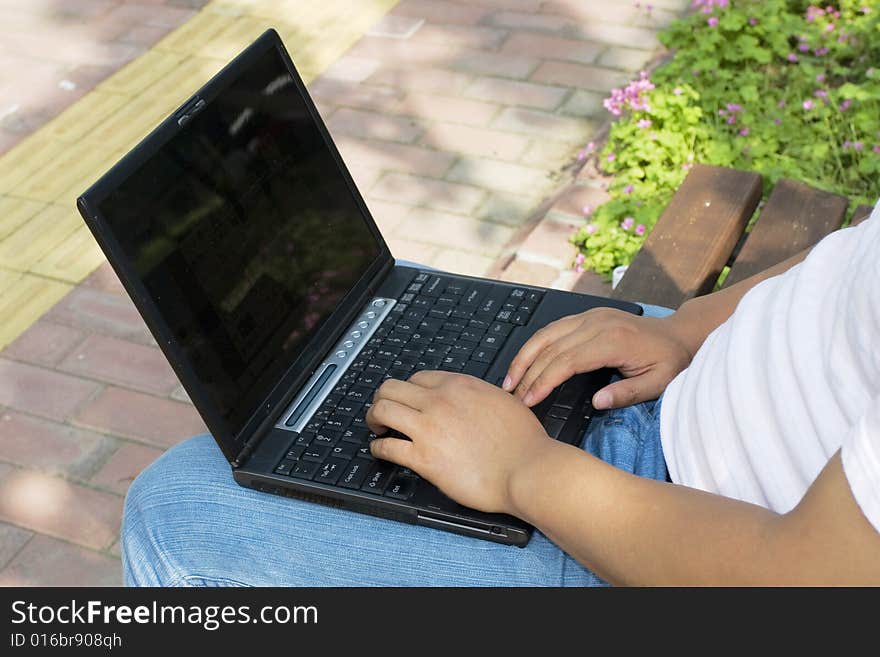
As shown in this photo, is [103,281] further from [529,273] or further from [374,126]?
[529,273]

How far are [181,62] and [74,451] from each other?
2.21 m

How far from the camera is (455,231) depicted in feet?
12.0

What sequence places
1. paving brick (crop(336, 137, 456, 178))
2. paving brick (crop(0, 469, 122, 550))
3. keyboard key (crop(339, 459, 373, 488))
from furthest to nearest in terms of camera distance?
paving brick (crop(336, 137, 456, 178)), paving brick (crop(0, 469, 122, 550)), keyboard key (crop(339, 459, 373, 488))

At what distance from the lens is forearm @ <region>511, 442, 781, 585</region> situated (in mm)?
1269

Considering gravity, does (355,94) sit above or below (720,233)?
below

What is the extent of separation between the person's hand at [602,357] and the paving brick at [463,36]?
2.98 meters

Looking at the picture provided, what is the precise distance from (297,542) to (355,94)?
3058 mm

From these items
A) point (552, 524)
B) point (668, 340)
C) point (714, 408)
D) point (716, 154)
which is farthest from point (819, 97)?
point (552, 524)

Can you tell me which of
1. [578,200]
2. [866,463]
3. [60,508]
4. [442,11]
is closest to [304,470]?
[866,463]

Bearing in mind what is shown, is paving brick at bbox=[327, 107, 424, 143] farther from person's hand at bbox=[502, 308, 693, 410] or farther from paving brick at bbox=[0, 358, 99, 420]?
person's hand at bbox=[502, 308, 693, 410]

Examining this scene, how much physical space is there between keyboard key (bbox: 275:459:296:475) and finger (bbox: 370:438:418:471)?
14 cm

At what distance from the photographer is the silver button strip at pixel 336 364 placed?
175cm

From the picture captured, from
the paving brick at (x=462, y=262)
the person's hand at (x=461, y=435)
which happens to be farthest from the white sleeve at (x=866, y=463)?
the paving brick at (x=462, y=262)

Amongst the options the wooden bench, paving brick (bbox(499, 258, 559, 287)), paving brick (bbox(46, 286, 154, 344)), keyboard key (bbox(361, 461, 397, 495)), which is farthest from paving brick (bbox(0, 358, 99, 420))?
keyboard key (bbox(361, 461, 397, 495))
